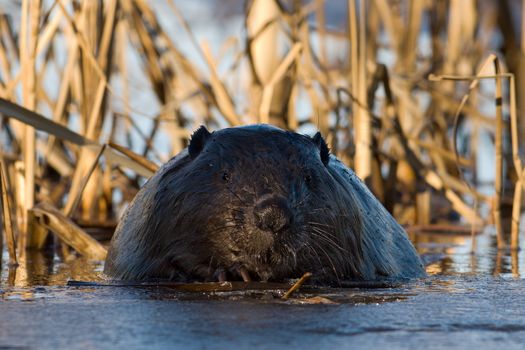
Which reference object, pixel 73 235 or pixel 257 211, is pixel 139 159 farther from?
pixel 257 211

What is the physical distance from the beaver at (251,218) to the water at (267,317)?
204 millimetres

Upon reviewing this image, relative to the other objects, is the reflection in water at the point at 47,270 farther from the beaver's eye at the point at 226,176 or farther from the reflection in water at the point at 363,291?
the beaver's eye at the point at 226,176

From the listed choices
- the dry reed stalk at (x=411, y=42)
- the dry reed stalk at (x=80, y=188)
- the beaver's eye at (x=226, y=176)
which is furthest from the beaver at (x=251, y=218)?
the dry reed stalk at (x=411, y=42)

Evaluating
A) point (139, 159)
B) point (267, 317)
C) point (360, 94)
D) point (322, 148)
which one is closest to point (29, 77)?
point (139, 159)

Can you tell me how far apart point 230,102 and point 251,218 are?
3030 mm

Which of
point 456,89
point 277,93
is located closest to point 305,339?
point 277,93

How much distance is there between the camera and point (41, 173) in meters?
7.09

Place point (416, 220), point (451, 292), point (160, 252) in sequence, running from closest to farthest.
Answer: point (451, 292) < point (160, 252) < point (416, 220)

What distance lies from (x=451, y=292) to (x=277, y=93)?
12.0ft

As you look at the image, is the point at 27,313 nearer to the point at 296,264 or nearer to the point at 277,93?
the point at 296,264

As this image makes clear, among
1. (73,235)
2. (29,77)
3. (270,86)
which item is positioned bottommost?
(73,235)

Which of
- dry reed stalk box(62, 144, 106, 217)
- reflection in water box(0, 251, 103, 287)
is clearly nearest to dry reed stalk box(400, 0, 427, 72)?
dry reed stalk box(62, 144, 106, 217)

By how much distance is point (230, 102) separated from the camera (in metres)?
6.35

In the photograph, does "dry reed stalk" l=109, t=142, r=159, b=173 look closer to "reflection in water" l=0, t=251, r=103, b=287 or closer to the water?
"reflection in water" l=0, t=251, r=103, b=287
